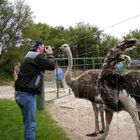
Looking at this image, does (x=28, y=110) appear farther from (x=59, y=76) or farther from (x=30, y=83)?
(x=59, y=76)

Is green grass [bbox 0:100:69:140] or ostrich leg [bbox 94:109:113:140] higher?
ostrich leg [bbox 94:109:113:140]

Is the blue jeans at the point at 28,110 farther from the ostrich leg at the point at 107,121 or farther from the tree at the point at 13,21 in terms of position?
the tree at the point at 13,21

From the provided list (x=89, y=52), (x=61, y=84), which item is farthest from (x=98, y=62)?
(x=61, y=84)

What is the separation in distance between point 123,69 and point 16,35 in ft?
94.0

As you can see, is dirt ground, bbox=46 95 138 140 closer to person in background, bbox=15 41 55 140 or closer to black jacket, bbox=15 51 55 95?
person in background, bbox=15 41 55 140

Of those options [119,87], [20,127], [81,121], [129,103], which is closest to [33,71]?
[119,87]

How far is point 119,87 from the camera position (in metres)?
6.54

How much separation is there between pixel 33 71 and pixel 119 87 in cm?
129

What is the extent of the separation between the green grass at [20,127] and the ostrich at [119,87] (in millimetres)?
1681

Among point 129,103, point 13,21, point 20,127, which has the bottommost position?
point 20,127

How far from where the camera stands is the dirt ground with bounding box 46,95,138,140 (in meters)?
8.21

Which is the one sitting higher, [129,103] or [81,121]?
[129,103]

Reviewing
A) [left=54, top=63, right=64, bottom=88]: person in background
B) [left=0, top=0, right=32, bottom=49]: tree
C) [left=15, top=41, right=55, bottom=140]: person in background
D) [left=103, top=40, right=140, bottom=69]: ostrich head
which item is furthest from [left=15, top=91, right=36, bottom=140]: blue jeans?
[left=0, top=0, right=32, bottom=49]: tree

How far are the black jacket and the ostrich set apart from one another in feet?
2.71
